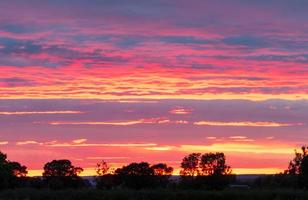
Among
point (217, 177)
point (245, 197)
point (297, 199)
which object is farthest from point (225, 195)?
point (217, 177)

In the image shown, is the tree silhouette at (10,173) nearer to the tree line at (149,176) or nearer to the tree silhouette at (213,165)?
the tree line at (149,176)

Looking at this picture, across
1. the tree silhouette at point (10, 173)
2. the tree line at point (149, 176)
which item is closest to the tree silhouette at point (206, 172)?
the tree line at point (149, 176)

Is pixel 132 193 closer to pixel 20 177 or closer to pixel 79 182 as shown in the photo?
pixel 79 182

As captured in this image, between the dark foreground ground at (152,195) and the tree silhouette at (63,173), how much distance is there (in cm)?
1991

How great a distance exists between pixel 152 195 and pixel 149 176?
21270 mm

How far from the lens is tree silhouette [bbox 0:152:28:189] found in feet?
249

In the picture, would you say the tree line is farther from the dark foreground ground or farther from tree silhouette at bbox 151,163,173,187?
the dark foreground ground

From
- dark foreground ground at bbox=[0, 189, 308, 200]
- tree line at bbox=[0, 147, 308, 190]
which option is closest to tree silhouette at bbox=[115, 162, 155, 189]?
tree line at bbox=[0, 147, 308, 190]

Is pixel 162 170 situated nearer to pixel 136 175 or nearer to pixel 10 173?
pixel 136 175

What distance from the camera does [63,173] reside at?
3088 inches

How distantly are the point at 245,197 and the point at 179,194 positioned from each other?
205 inches

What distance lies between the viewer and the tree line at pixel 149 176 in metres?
73.2

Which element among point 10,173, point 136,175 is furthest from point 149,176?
point 10,173

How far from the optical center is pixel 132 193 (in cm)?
5478
